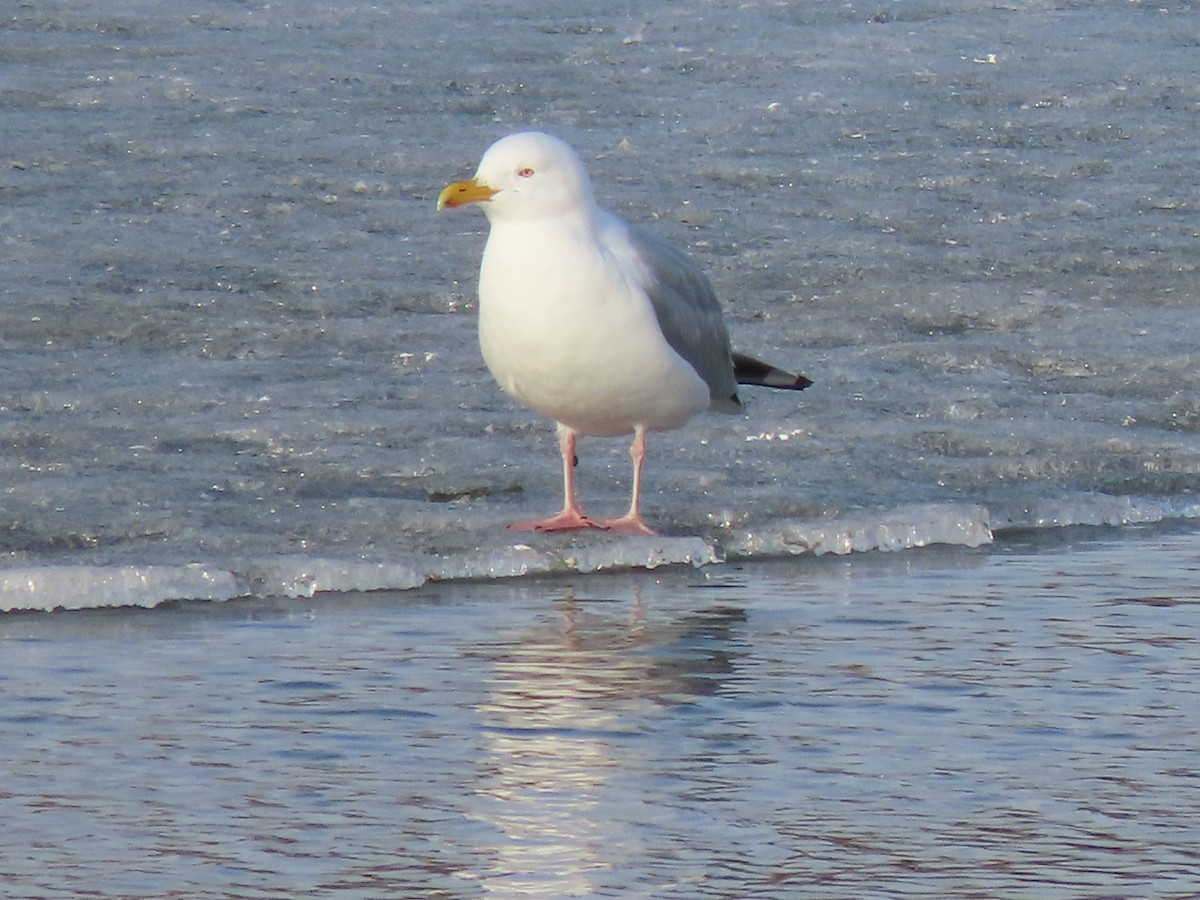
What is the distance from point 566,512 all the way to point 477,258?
355 centimetres

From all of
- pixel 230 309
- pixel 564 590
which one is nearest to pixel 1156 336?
pixel 230 309

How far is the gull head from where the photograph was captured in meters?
6.21

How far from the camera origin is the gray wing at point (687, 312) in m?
6.41

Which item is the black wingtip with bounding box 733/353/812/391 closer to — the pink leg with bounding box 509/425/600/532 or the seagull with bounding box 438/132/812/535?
the seagull with bounding box 438/132/812/535

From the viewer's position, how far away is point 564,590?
5598 millimetres

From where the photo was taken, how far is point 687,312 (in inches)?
258

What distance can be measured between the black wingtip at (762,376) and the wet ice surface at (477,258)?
164 mm

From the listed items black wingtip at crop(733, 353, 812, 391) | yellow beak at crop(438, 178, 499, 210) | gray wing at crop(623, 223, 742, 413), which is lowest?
black wingtip at crop(733, 353, 812, 391)

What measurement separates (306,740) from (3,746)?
506mm

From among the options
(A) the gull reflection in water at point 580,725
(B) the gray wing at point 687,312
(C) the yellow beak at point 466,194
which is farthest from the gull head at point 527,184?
(A) the gull reflection in water at point 580,725

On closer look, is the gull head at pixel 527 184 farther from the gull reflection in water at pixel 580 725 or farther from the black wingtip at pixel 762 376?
the gull reflection in water at pixel 580 725

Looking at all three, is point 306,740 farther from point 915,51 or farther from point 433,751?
point 915,51

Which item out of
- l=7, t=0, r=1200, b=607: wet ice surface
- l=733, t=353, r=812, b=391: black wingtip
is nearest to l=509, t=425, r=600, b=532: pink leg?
l=7, t=0, r=1200, b=607: wet ice surface

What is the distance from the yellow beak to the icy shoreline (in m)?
0.96
